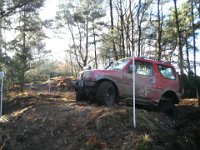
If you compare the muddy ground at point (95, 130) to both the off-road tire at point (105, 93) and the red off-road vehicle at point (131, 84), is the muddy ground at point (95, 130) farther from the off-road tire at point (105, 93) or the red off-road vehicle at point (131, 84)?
the red off-road vehicle at point (131, 84)

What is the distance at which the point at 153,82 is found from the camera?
13047 millimetres

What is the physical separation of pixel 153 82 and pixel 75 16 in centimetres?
2884

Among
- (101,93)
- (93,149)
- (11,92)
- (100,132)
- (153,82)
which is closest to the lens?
(93,149)

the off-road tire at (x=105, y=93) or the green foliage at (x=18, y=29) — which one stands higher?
the green foliage at (x=18, y=29)

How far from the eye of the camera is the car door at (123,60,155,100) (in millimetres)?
12492

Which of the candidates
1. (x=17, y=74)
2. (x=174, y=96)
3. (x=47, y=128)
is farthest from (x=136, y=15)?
(x=47, y=128)

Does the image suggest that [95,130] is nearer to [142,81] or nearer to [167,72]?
[142,81]

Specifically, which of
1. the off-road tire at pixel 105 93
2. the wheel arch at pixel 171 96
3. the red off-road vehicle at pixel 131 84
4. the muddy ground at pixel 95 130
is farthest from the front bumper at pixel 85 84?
the wheel arch at pixel 171 96

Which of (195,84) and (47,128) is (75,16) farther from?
(47,128)

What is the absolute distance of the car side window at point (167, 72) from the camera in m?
13.5

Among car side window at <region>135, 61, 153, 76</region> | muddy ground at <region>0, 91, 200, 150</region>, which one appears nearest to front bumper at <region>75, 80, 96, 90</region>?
muddy ground at <region>0, 91, 200, 150</region>

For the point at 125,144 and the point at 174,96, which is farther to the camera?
the point at 174,96

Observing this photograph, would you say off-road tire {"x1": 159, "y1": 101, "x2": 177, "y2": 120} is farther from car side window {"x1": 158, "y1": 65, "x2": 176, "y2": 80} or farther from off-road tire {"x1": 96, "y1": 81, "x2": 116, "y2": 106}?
off-road tire {"x1": 96, "y1": 81, "x2": 116, "y2": 106}

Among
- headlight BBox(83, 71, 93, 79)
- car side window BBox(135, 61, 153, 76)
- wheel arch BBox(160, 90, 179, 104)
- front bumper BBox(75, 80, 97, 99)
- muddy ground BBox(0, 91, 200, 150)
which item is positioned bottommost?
muddy ground BBox(0, 91, 200, 150)
